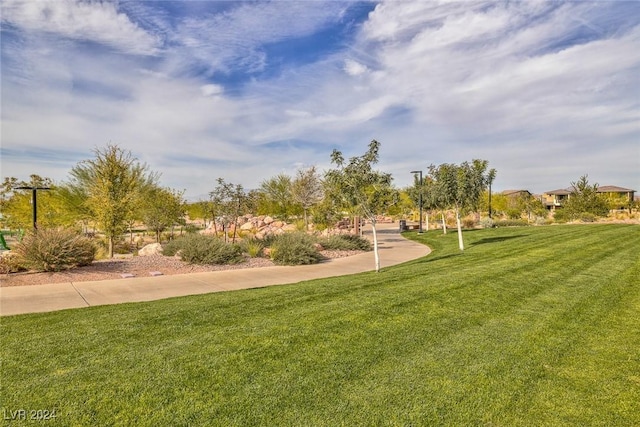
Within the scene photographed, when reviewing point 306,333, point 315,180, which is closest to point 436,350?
point 306,333

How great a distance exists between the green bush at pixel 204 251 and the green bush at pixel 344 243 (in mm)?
4899

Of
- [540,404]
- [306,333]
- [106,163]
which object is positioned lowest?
[540,404]

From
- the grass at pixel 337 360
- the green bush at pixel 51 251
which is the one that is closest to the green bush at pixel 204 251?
the green bush at pixel 51 251

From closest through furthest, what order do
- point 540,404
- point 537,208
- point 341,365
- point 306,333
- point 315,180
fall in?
point 540,404 < point 341,365 < point 306,333 < point 315,180 < point 537,208

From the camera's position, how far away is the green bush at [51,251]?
1093cm

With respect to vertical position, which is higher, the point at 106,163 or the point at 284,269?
the point at 106,163

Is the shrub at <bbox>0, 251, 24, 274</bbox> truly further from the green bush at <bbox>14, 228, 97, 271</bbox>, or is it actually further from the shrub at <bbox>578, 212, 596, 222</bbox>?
the shrub at <bbox>578, 212, 596, 222</bbox>

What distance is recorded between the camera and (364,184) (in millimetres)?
12383

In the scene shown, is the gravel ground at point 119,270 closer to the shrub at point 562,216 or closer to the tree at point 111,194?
the tree at point 111,194

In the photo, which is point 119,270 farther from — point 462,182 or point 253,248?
point 462,182

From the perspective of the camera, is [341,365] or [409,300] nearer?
[341,365]

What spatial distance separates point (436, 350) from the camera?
490cm

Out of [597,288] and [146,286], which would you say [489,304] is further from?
[146,286]

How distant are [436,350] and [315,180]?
2875 centimetres
